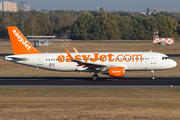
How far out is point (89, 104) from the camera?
24.5 meters

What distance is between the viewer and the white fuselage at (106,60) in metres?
38.8

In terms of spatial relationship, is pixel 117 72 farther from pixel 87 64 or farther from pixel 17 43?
pixel 17 43

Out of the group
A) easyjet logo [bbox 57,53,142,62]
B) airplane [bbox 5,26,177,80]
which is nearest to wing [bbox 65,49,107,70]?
airplane [bbox 5,26,177,80]

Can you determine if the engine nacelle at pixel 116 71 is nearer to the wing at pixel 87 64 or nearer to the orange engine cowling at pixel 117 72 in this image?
the orange engine cowling at pixel 117 72

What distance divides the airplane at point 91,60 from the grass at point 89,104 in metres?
7.75

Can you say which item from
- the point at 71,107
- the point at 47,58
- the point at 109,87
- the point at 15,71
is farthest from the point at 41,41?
the point at 71,107

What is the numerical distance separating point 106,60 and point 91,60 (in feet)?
7.05

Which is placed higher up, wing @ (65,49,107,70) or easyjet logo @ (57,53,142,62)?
easyjet logo @ (57,53,142,62)

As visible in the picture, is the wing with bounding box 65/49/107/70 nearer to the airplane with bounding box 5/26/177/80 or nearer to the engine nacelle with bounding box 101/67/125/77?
the airplane with bounding box 5/26/177/80

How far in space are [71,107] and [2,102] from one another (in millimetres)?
6888

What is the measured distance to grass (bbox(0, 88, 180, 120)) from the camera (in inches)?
824

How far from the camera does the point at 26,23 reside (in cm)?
19838

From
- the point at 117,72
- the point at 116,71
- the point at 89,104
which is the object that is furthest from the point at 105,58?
the point at 89,104

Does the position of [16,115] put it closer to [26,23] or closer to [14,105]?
[14,105]
